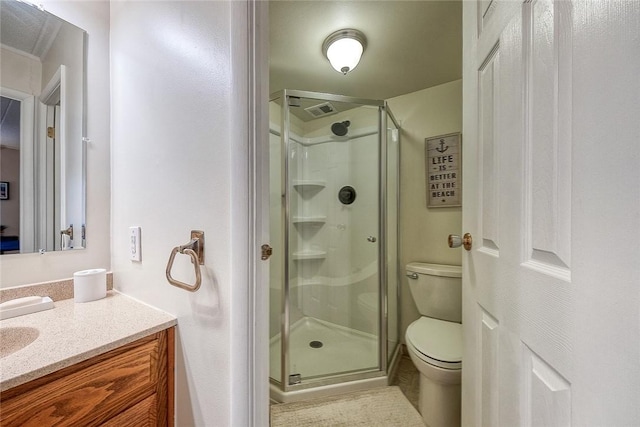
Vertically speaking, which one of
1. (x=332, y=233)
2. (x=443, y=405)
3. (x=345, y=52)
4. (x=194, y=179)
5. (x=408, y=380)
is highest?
(x=345, y=52)

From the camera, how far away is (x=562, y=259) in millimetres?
422

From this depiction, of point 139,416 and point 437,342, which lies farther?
point 437,342

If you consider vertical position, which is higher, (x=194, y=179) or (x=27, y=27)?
(x=27, y=27)

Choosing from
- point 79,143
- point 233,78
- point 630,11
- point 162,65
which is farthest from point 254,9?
point 79,143

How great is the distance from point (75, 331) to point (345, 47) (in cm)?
168

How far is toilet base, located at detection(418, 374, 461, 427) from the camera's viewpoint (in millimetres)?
1222

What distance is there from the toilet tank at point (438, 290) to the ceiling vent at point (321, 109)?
1332mm

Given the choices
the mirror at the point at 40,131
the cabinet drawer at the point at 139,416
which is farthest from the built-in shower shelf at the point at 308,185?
the cabinet drawer at the point at 139,416

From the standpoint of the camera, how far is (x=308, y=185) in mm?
2094

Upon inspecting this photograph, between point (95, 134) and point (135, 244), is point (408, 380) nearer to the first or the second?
point (135, 244)

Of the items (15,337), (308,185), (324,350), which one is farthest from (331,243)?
(15,337)

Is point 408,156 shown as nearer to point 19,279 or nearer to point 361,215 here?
point 361,215

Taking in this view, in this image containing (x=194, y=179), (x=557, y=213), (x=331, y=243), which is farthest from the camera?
(x=331, y=243)

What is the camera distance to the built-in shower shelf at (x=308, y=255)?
6.58 ft
